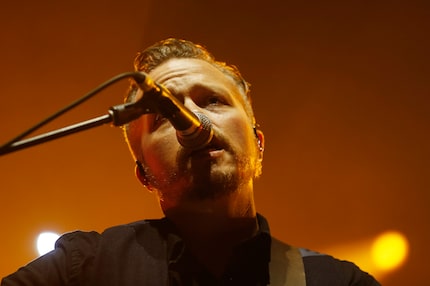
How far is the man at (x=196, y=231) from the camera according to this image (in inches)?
44.4

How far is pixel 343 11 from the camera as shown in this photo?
77.2 inches

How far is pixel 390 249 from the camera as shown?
8.51ft

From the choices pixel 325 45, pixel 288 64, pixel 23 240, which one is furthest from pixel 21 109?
pixel 325 45

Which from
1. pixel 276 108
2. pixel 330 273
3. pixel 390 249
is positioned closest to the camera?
pixel 330 273

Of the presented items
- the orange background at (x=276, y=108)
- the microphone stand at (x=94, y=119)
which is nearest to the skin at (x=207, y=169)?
the microphone stand at (x=94, y=119)

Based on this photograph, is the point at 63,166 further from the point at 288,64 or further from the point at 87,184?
the point at 288,64

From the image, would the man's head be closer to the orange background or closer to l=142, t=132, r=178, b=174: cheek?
l=142, t=132, r=178, b=174: cheek

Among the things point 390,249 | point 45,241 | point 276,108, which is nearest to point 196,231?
point 276,108

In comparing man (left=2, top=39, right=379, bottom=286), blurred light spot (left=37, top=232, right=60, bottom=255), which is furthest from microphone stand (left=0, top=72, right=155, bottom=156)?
blurred light spot (left=37, top=232, right=60, bottom=255)

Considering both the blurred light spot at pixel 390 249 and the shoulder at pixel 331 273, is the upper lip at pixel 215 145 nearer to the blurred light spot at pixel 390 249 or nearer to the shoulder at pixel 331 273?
the shoulder at pixel 331 273

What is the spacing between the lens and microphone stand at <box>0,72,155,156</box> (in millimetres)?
777

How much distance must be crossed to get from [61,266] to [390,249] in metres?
1.83

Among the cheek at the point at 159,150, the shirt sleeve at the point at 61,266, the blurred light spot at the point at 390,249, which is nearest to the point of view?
the shirt sleeve at the point at 61,266

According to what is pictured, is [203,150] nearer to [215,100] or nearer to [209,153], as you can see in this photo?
[209,153]
